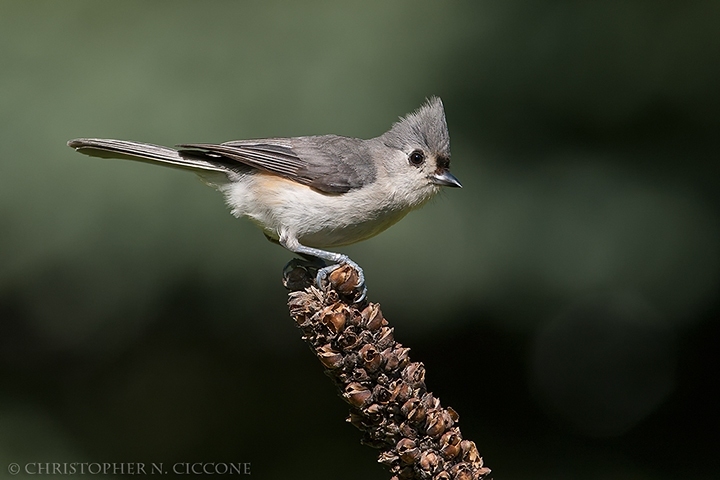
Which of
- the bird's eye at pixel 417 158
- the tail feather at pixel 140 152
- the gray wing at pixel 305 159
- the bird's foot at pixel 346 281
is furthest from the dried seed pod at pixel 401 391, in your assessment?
the tail feather at pixel 140 152

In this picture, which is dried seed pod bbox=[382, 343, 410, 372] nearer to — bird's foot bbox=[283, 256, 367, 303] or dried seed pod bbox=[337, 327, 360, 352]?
dried seed pod bbox=[337, 327, 360, 352]

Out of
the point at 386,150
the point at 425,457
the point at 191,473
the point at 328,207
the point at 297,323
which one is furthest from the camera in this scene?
the point at 191,473

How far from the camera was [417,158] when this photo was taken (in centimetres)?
316

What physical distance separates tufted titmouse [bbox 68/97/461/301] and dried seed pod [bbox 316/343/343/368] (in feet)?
3.14

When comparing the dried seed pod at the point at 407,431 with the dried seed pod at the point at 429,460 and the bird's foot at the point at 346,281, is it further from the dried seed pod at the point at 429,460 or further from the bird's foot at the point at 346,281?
the bird's foot at the point at 346,281

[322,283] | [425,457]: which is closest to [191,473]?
[322,283]

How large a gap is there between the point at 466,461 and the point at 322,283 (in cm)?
60

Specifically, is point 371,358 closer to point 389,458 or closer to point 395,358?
point 395,358

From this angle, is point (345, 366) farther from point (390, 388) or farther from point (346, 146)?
point (346, 146)

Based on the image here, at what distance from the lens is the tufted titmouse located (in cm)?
295

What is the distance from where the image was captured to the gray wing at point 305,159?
3.05 m

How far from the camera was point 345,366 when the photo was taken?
1857 mm

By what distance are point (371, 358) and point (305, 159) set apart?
1453mm

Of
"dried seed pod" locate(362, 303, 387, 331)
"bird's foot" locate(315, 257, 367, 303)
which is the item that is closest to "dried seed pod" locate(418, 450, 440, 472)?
"dried seed pod" locate(362, 303, 387, 331)
